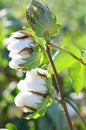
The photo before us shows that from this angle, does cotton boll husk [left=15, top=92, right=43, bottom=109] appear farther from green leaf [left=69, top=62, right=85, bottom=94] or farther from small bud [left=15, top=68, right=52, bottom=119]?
green leaf [left=69, top=62, right=85, bottom=94]

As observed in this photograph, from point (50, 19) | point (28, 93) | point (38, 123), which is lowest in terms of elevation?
point (38, 123)

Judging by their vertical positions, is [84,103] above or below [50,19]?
below

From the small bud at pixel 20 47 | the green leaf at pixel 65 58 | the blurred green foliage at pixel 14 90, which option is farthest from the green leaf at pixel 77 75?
the blurred green foliage at pixel 14 90

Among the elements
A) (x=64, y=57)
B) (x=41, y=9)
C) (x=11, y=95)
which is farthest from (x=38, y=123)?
(x=41, y=9)

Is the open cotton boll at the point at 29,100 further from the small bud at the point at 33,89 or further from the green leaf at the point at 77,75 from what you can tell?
the green leaf at the point at 77,75

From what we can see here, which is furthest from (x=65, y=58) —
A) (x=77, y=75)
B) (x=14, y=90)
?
(x=14, y=90)

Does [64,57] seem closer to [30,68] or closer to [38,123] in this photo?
[30,68]
